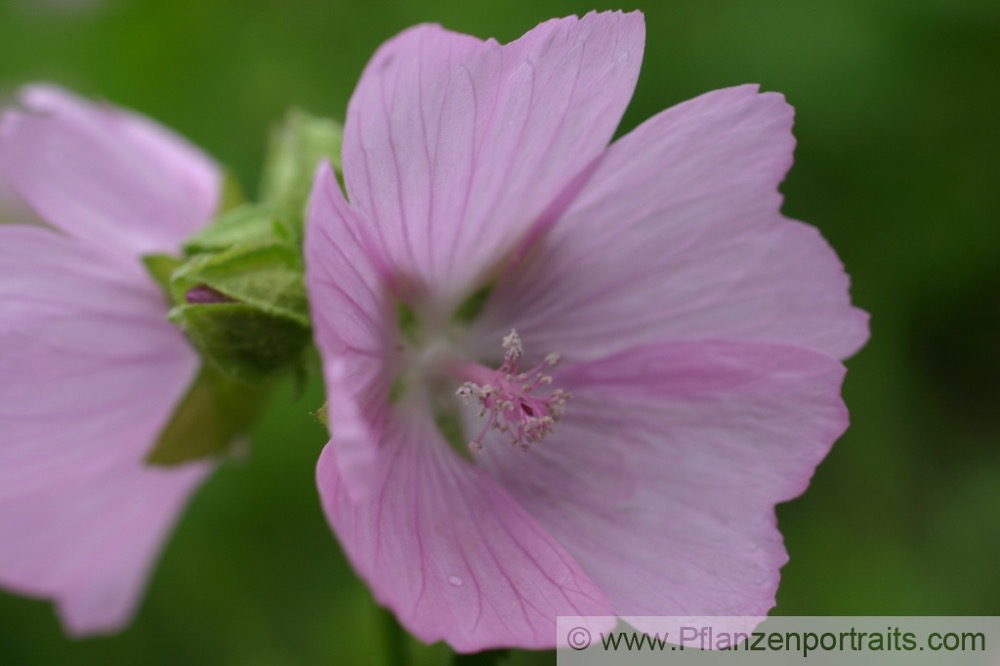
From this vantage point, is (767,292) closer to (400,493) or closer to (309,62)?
(400,493)

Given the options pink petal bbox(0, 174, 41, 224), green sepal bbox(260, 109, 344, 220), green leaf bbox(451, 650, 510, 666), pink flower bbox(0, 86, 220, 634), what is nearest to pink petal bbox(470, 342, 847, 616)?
green leaf bbox(451, 650, 510, 666)

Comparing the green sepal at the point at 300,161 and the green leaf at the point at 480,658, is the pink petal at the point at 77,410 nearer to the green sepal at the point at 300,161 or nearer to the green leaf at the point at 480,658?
the green sepal at the point at 300,161

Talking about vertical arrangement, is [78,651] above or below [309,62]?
below

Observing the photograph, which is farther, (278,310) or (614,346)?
(614,346)

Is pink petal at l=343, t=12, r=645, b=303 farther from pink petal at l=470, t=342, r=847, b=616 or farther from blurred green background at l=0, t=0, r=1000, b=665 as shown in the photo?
blurred green background at l=0, t=0, r=1000, b=665

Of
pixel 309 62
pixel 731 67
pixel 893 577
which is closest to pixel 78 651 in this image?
pixel 309 62

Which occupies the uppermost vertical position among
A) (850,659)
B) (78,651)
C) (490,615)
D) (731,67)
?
(731,67)

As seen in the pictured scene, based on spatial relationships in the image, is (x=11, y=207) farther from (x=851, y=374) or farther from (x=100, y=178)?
(x=851, y=374)
